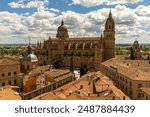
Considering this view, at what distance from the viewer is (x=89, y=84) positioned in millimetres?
20844

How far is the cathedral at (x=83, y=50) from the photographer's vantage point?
50.7 metres

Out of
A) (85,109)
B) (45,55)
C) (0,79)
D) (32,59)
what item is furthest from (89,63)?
(85,109)

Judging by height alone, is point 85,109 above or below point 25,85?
above

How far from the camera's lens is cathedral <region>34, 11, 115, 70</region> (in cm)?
5066

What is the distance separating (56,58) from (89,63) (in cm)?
775

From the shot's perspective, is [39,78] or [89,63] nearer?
[39,78]

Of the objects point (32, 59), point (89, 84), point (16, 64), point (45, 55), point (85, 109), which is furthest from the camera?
point (45, 55)

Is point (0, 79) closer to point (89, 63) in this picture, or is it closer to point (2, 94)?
point (2, 94)

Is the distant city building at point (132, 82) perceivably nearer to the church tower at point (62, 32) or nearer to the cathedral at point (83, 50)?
the cathedral at point (83, 50)

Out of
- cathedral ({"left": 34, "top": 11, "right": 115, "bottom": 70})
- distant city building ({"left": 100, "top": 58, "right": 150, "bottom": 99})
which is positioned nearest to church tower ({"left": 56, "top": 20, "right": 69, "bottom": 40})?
cathedral ({"left": 34, "top": 11, "right": 115, "bottom": 70})

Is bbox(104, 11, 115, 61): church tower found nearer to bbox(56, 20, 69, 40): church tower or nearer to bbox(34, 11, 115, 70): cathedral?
bbox(34, 11, 115, 70): cathedral

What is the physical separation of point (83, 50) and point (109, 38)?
6.46 metres

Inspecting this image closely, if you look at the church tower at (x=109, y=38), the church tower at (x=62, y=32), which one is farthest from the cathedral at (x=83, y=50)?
the church tower at (x=62, y=32)

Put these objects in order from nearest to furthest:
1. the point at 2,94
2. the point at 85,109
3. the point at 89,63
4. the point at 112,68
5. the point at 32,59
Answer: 1. the point at 85,109
2. the point at 2,94
3. the point at 112,68
4. the point at 32,59
5. the point at 89,63
